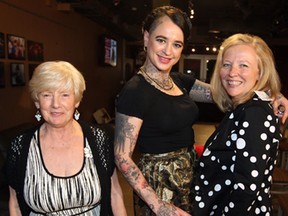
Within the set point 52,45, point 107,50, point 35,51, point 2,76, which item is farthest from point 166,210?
point 107,50

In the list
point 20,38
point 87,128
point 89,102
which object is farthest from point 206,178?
point 89,102

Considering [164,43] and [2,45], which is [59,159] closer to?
[164,43]

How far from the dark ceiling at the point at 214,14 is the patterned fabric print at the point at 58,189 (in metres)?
4.04

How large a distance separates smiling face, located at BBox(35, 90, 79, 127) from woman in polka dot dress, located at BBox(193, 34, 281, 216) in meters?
0.68

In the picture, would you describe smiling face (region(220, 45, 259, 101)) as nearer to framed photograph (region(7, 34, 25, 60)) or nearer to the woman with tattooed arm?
the woman with tattooed arm

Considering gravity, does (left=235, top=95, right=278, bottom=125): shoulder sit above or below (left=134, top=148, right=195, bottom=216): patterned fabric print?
above

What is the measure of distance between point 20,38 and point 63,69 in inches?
117

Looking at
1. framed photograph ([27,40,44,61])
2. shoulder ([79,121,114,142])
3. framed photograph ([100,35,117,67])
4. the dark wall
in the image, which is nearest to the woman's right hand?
shoulder ([79,121,114,142])

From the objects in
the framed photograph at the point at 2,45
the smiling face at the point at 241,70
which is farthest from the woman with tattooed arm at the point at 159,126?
the framed photograph at the point at 2,45

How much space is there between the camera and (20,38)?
13.0 feet

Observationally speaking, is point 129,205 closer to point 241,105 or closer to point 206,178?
point 206,178

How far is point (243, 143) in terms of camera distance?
1148mm

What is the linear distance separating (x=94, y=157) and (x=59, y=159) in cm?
17

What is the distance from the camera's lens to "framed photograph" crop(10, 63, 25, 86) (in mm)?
3803
